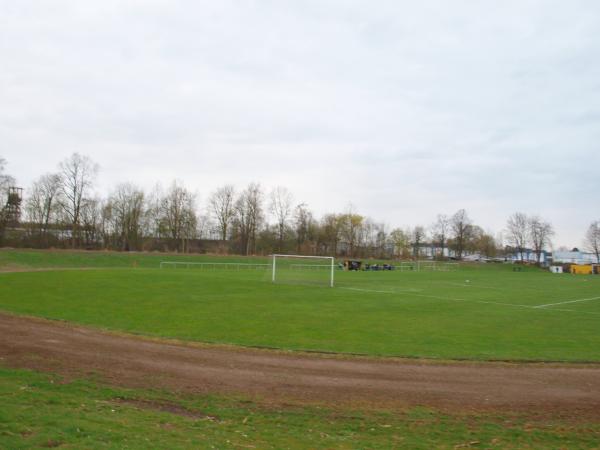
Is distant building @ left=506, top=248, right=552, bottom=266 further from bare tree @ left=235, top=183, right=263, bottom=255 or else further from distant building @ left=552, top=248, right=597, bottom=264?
bare tree @ left=235, top=183, right=263, bottom=255

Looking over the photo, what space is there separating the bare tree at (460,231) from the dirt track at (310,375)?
12810cm

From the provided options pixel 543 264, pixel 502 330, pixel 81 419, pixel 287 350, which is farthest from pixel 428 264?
pixel 81 419

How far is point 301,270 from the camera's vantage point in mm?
61812

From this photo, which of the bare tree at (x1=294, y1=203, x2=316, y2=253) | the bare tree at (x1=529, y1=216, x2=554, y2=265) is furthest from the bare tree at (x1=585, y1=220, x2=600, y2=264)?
the bare tree at (x1=294, y1=203, x2=316, y2=253)

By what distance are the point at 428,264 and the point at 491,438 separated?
10494cm

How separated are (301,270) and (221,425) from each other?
54.1 m

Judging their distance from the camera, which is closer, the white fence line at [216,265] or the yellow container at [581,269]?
the white fence line at [216,265]

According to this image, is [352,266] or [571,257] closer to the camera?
[352,266]

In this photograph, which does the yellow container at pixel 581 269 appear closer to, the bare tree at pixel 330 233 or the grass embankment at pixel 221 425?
the bare tree at pixel 330 233

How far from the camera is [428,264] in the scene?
358ft

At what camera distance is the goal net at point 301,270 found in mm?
49200

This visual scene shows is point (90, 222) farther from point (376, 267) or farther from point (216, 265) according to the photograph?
point (376, 267)

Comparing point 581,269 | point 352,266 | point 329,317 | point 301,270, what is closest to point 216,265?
point 301,270

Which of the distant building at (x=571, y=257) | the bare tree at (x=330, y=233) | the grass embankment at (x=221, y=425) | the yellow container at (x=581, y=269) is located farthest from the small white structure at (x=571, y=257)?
the grass embankment at (x=221, y=425)
